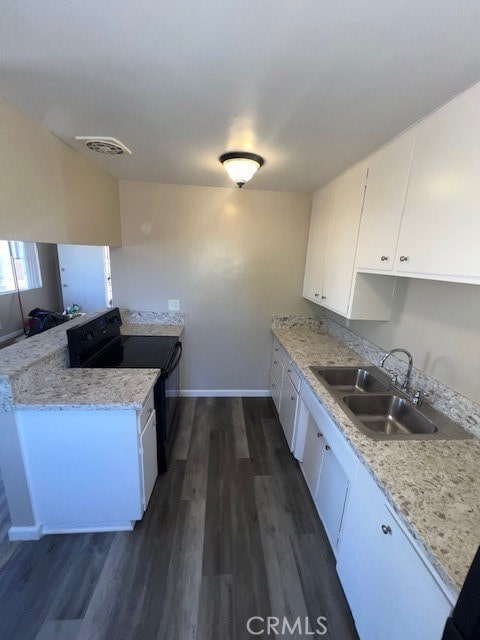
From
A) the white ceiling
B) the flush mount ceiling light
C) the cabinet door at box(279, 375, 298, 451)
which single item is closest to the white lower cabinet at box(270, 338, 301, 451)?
the cabinet door at box(279, 375, 298, 451)

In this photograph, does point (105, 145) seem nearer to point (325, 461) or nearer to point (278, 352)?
point (278, 352)

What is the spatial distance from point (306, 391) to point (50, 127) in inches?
87.3

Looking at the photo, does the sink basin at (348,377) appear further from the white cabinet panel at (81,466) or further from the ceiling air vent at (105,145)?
the ceiling air vent at (105,145)

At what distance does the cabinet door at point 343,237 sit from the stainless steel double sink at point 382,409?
A: 0.49 meters

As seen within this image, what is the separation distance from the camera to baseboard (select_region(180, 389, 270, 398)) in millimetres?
3104

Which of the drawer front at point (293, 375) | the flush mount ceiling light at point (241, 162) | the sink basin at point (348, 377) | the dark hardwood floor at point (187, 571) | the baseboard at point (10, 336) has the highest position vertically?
the flush mount ceiling light at point (241, 162)

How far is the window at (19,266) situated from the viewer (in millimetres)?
3771

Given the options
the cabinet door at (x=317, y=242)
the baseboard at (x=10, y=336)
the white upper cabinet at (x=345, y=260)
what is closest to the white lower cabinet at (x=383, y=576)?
the white upper cabinet at (x=345, y=260)

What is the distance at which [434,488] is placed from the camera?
94cm

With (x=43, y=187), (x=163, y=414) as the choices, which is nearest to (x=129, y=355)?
(x=163, y=414)

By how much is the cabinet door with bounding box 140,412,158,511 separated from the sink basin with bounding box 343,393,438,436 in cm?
121

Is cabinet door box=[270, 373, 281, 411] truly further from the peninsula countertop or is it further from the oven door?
the peninsula countertop

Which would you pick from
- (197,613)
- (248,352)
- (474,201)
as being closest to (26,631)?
(197,613)

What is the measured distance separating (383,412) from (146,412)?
147 centimetres
